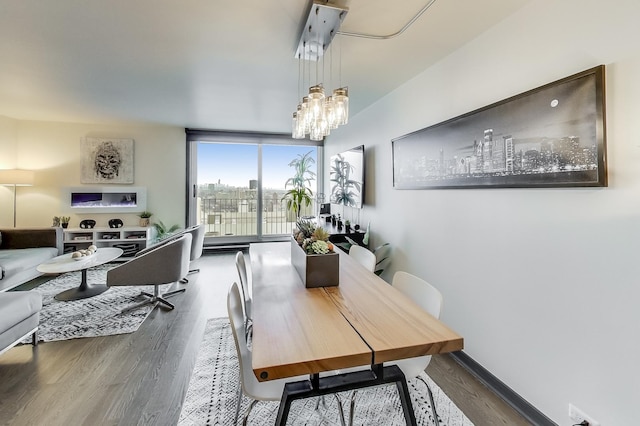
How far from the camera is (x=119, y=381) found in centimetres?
195

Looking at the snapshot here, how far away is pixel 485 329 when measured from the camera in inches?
78.7

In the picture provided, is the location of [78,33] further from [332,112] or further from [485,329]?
[485,329]

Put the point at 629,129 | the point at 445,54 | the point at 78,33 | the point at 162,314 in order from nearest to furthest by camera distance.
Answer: the point at 629,129, the point at 78,33, the point at 445,54, the point at 162,314

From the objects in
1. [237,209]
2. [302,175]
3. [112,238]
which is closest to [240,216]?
[237,209]

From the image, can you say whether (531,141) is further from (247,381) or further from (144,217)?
(144,217)

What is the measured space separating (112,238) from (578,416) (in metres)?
6.16

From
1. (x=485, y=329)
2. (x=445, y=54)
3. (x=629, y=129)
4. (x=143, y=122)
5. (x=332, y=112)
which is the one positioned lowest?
(x=485, y=329)

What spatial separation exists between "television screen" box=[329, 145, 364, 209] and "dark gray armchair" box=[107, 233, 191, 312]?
7.31ft

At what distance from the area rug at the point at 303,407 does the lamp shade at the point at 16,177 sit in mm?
4675

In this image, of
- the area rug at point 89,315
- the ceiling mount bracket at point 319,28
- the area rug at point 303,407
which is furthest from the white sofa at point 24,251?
the ceiling mount bracket at point 319,28

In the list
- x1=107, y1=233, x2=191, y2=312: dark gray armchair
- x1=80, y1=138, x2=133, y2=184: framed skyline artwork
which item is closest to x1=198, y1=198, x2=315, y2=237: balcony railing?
x1=80, y1=138, x2=133, y2=184: framed skyline artwork

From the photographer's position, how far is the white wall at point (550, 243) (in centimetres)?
125

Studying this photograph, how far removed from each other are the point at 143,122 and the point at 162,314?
360cm

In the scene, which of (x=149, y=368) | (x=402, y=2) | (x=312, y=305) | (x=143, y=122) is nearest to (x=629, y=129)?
(x=402, y=2)
